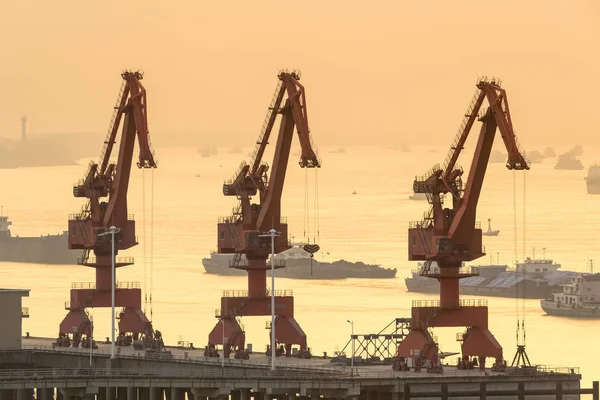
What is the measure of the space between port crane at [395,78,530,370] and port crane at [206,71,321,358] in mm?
9982

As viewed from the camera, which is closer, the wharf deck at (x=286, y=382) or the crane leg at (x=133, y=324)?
the wharf deck at (x=286, y=382)

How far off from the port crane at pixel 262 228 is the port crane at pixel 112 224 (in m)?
8.20

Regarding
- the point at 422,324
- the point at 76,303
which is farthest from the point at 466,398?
the point at 76,303

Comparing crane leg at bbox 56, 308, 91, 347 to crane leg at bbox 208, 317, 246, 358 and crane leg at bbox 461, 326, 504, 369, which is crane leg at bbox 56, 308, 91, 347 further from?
crane leg at bbox 461, 326, 504, 369

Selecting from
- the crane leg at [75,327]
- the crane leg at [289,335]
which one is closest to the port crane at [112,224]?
the crane leg at [75,327]

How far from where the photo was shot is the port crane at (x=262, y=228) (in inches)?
5084

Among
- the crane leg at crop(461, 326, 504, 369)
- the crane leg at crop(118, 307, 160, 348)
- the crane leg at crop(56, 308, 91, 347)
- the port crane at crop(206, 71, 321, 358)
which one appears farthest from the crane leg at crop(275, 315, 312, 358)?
the crane leg at crop(56, 308, 91, 347)

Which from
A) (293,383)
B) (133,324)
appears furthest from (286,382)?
(133,324)

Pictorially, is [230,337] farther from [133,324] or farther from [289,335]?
[133,324]

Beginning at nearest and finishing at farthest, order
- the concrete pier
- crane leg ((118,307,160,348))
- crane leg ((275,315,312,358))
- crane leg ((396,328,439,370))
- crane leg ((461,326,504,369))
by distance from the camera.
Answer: the concrete pier, crane leg ((396,328,439,370)), crane leg ((461,326,504,369)), crane leg ((275,315,312,358)), crane leg ((118,307,160,348))

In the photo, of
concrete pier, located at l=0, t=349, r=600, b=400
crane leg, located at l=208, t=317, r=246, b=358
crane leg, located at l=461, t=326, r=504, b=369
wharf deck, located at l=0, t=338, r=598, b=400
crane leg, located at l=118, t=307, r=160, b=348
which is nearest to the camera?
concrete pier, located at l=0, t=349, r=600, b=400

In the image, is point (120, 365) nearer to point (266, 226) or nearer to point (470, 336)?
point (266, 226)

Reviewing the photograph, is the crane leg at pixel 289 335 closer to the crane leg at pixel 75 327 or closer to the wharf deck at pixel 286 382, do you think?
the wharf deck at pixel 286 382

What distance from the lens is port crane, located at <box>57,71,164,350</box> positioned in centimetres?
13988
